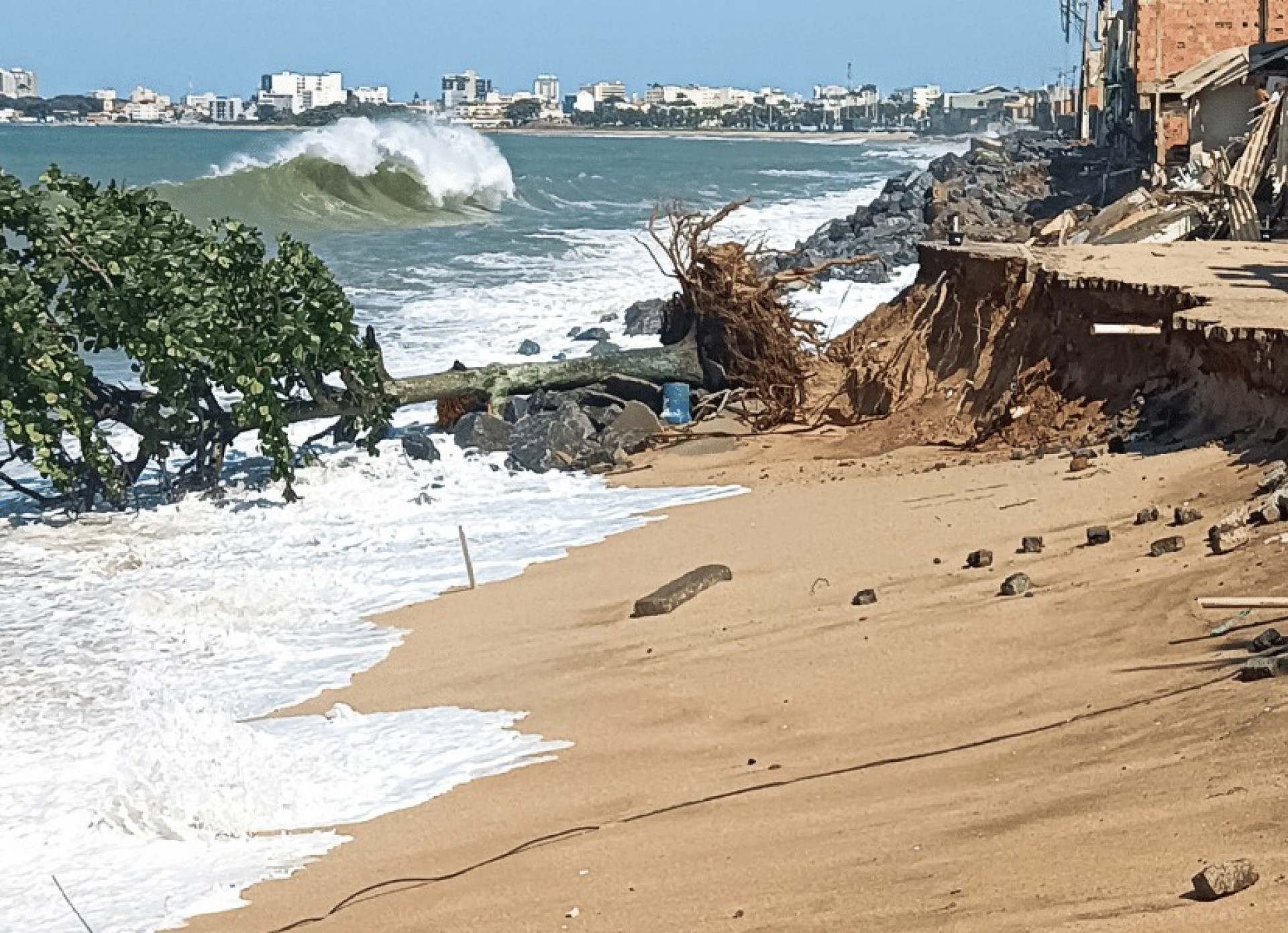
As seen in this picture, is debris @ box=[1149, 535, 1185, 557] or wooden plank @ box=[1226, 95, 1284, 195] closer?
debris @ box=[1149, 535, 1185, 557]

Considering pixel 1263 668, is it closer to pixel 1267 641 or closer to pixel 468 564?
pixel 1267 641

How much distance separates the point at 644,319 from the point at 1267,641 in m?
15.7

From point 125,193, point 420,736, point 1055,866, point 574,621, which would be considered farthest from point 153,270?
point 1055,866

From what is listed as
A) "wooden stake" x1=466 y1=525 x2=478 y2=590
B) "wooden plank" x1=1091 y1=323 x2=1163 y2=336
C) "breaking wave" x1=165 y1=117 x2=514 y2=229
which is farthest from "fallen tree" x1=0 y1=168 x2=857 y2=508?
"breaking wave" x1=165 y1=117 x2=514 y2=229

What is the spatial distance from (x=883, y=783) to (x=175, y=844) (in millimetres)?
2631

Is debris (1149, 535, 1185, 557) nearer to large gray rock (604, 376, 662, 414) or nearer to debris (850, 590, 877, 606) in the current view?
debris (850, 590, 877, 606)

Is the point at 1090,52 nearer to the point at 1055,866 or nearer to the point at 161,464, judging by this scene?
the point at 161,464

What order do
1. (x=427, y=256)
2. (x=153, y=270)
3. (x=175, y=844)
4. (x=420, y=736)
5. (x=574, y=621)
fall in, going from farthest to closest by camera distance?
(x=427, y=256)
(x=153, y=270)
(x=574, y=621)
(x=420, y=736)
(x=175, y=844)

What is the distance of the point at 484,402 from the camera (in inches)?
619

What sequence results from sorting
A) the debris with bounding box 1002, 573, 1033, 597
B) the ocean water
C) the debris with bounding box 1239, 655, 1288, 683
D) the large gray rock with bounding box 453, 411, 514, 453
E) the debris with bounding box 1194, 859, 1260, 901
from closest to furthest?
the debris with bounding box 1194, 859, 1260, 901
the debris with bounding box 1239, 655, 1288, 683
the ocean water
the debris with bounding box 1002, 573, 1033, 597
the large gray rock with bounding box 453, 411, 514, 453

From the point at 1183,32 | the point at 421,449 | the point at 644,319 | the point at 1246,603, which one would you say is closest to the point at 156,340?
the point at 421,449

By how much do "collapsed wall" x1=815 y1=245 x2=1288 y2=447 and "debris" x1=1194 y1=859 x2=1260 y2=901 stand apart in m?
5.49

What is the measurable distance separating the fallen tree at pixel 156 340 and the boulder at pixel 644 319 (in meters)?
6.60

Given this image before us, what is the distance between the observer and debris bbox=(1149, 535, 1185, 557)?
820 cm
